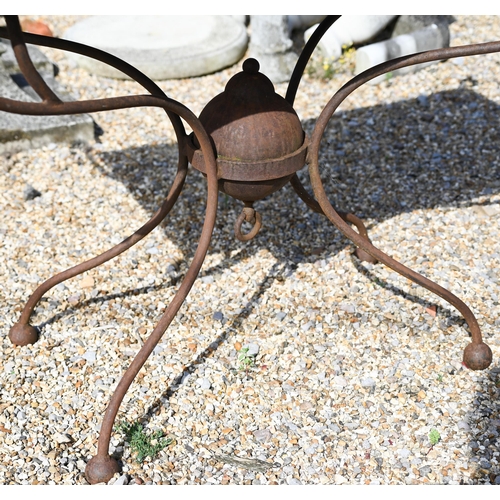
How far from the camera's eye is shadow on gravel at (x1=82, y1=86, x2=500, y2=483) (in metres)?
3.70

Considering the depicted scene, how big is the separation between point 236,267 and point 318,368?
2.60 feet

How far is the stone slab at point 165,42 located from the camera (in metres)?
5.19

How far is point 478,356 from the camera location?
9.34 feet

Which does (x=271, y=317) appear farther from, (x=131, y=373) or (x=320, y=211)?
(x=131, y=373)

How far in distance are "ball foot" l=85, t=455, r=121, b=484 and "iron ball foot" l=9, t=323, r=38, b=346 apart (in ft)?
2.51

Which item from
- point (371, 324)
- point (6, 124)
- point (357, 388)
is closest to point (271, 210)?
point (371, 324)

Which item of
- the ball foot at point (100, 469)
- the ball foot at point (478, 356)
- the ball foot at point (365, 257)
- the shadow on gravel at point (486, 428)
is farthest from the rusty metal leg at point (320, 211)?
the ball foot at point (100, 469)

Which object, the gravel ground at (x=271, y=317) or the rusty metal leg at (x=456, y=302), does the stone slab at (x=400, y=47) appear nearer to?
the gravel ground at (x=271, y=317)

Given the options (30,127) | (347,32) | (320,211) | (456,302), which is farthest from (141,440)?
(347,32)

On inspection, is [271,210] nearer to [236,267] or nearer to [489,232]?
[236,267]

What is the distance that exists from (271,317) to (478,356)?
2.99 ft

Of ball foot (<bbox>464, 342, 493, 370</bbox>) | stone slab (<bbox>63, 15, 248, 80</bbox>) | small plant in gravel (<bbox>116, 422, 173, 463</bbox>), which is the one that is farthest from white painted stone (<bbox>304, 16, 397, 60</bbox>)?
small plant in gravel (<bbox>116, 422, 173, 463</bbox>)

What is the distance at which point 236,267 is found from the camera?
350cm

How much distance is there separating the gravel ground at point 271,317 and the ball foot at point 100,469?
0.21 feet
